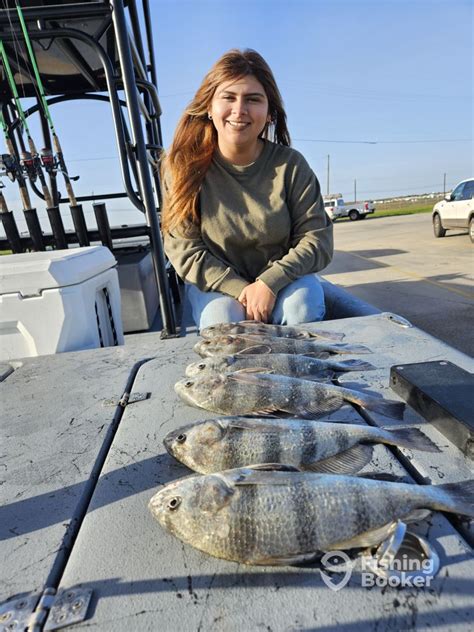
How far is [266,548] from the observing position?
0.99 m

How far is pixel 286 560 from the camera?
3.23 ft

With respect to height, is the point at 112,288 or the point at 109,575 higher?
the point at 112,288

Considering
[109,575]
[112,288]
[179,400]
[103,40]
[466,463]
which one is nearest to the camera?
[109,575]

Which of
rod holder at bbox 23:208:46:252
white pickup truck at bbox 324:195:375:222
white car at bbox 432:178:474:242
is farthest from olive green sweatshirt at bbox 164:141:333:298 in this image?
white pickup truck at bbox 324:195:375:222

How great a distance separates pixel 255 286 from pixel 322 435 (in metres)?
1.58

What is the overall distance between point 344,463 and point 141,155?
2732 mm

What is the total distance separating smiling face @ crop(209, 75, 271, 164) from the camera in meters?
2.67

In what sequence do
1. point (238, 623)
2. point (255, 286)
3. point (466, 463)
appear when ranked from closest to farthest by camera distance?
1. point (238, 623)
2. point (466, 463)
3. point (255, 286)

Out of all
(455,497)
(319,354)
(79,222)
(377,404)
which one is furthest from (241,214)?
(455,497)

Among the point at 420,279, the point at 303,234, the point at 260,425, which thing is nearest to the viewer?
the point at 260,425

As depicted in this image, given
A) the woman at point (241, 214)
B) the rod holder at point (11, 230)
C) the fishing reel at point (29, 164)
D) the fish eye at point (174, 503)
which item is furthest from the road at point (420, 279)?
the rod holder at point (11, 230)

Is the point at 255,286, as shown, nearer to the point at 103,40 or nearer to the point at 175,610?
the point at 175,610

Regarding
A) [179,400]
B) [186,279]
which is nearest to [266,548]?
[179,400]

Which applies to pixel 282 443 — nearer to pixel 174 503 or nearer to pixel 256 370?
pixel 174 503
